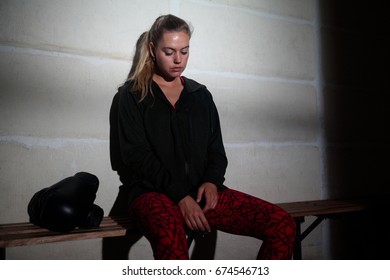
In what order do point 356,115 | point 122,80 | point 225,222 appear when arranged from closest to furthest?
point 225,222 → point 122,80 → point 356,115

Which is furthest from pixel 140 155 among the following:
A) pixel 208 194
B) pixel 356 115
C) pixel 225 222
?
pixel 356 115

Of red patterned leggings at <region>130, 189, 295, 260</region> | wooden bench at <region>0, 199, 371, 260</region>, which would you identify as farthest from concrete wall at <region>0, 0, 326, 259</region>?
red patterned leggings at <region>130, 189, 295, 260</region>

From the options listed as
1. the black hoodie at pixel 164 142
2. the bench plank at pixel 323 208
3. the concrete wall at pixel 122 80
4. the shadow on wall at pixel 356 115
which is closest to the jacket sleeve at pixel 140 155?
the black hoodie at pixel 164 142

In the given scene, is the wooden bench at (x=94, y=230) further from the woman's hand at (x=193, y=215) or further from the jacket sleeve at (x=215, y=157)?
the jacket sleeve at (x=215, y=157)

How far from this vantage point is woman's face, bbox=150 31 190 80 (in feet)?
4.75

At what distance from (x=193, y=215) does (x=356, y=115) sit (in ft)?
5.47

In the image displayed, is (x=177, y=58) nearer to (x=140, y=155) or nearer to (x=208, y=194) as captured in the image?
(x=140, y=155)

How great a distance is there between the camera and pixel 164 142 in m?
1.49

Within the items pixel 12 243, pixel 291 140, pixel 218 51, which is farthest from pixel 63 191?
pixel 291 140

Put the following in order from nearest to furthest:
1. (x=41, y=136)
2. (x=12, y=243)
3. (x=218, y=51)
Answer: (x=12, y=243), (x=41, y=136), (x=218, y=51)

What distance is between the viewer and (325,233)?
90.5 inches

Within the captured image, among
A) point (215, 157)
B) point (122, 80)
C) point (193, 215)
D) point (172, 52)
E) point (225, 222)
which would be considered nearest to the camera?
point (193, 215)

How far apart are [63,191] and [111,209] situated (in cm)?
44

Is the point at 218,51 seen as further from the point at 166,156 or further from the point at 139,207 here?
the point at 139,207
